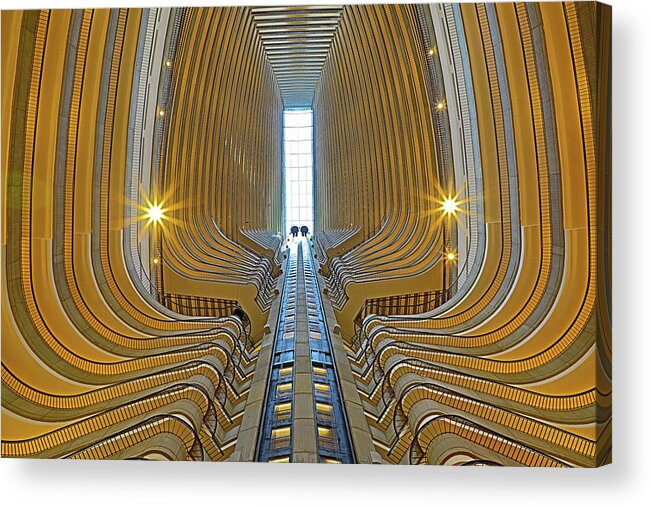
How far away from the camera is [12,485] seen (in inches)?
231

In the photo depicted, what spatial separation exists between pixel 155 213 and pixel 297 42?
181cm

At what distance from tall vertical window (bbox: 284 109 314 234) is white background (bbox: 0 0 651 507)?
106 cm

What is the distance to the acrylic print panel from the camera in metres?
5.38

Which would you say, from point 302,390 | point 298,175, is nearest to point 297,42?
point 298,175

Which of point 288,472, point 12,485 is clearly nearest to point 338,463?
point 288,472

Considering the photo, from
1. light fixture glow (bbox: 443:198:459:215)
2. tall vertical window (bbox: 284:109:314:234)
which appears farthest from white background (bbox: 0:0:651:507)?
light fixture glow (bbox: 443:198:459:215)

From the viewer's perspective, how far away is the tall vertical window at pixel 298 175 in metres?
5.94

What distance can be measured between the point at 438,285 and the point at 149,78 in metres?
2.79

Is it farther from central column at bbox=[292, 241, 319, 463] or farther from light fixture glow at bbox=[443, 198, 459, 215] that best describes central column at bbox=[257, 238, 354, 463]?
light fixture glow at bbox=[443, 198, 459, 215]

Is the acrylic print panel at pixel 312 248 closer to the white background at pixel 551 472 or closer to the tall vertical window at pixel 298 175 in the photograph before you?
the tall vertical window at pixel 298 175

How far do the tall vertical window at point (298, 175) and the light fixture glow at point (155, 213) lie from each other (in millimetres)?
1019

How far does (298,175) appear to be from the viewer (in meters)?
5.95

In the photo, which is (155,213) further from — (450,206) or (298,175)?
(450,206)

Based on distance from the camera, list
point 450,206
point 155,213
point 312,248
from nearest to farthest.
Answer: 1. point 450,206
2. point 155,213
3. point 312,248
